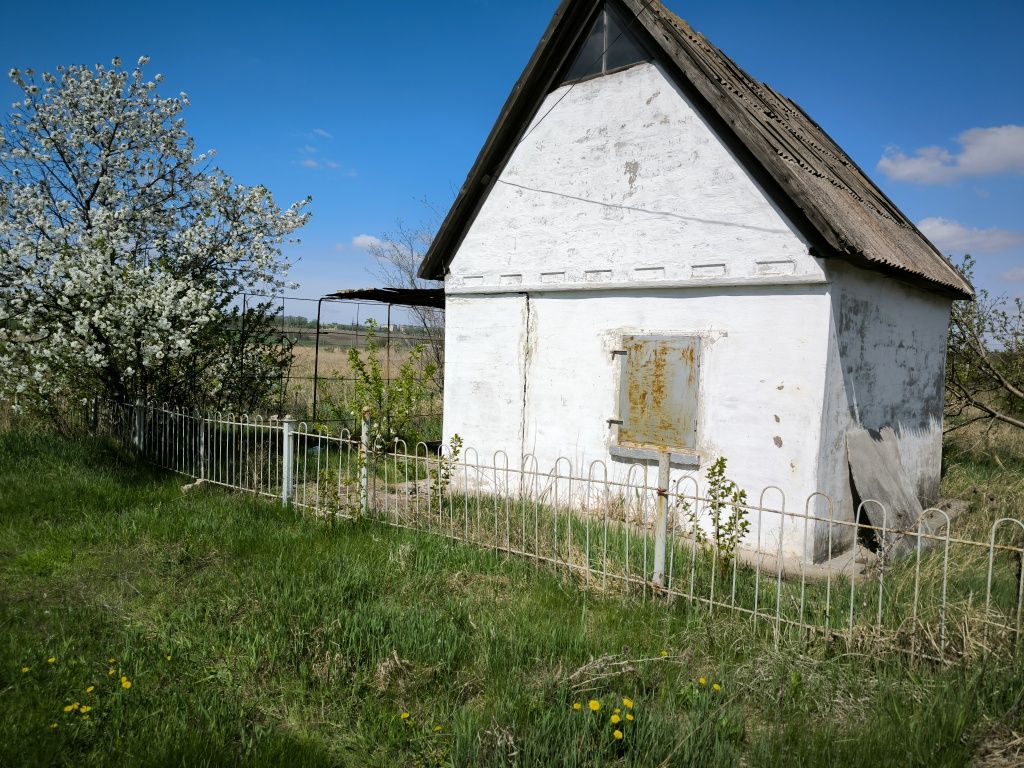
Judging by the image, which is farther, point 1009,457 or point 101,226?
point 1009,457

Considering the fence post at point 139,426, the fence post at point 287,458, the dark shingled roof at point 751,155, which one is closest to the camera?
the dark shingled roof at point 751,155

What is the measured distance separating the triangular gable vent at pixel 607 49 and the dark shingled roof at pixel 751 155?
11cm

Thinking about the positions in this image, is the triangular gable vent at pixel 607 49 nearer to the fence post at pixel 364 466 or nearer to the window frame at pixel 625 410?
the window frame at pixel 625 410

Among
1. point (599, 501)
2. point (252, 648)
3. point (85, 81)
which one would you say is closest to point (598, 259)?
point (599, 501)

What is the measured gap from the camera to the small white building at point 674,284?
657 cm

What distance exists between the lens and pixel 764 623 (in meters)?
4.71

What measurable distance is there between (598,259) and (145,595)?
5.68m

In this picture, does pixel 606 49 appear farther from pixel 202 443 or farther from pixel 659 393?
pixel 202 443

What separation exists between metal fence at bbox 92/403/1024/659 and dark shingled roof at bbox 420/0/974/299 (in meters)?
2.63

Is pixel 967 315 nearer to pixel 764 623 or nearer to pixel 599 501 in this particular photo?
pixel 599 501

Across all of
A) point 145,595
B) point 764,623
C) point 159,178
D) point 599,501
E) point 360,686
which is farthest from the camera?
point 159,178

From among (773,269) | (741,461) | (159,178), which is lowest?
(741,461)

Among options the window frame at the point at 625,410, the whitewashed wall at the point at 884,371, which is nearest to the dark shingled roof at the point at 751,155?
the whitewashed wall at the point at 884,371

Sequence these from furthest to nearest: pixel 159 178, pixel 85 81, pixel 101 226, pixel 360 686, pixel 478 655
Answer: pixel 159 178 → pixel 85 81 → pixel 101 226 → pixel 478 655 → pixel 360 686
